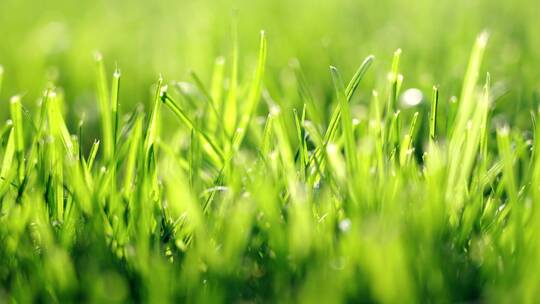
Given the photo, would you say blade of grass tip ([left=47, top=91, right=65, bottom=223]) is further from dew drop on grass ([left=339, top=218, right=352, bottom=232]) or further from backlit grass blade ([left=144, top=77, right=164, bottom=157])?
dew drop on grass ([left=339, top=218, right=352, bottom=232])

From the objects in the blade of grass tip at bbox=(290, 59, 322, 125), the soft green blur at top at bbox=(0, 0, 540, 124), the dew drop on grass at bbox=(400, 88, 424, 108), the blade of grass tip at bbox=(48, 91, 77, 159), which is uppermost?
the soft green blur at top at bbox=(0, 0, 540, 124)

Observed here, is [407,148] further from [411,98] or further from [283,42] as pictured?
[283,42]

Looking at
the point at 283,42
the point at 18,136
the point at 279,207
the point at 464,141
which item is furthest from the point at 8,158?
the point at 283,42

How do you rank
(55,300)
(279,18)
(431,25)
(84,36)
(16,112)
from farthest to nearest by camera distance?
(279,18), (84,36), (431,25), (16,112), (55,300)

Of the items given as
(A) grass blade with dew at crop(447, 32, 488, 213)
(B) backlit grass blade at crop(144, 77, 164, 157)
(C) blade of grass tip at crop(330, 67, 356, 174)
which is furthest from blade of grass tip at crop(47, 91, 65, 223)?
(A) grass blade with dew at crop(447, 32, 488, 213)

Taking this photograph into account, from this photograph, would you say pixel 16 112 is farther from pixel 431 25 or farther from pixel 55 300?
pixel 431 25

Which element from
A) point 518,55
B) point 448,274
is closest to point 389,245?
point 448,274
